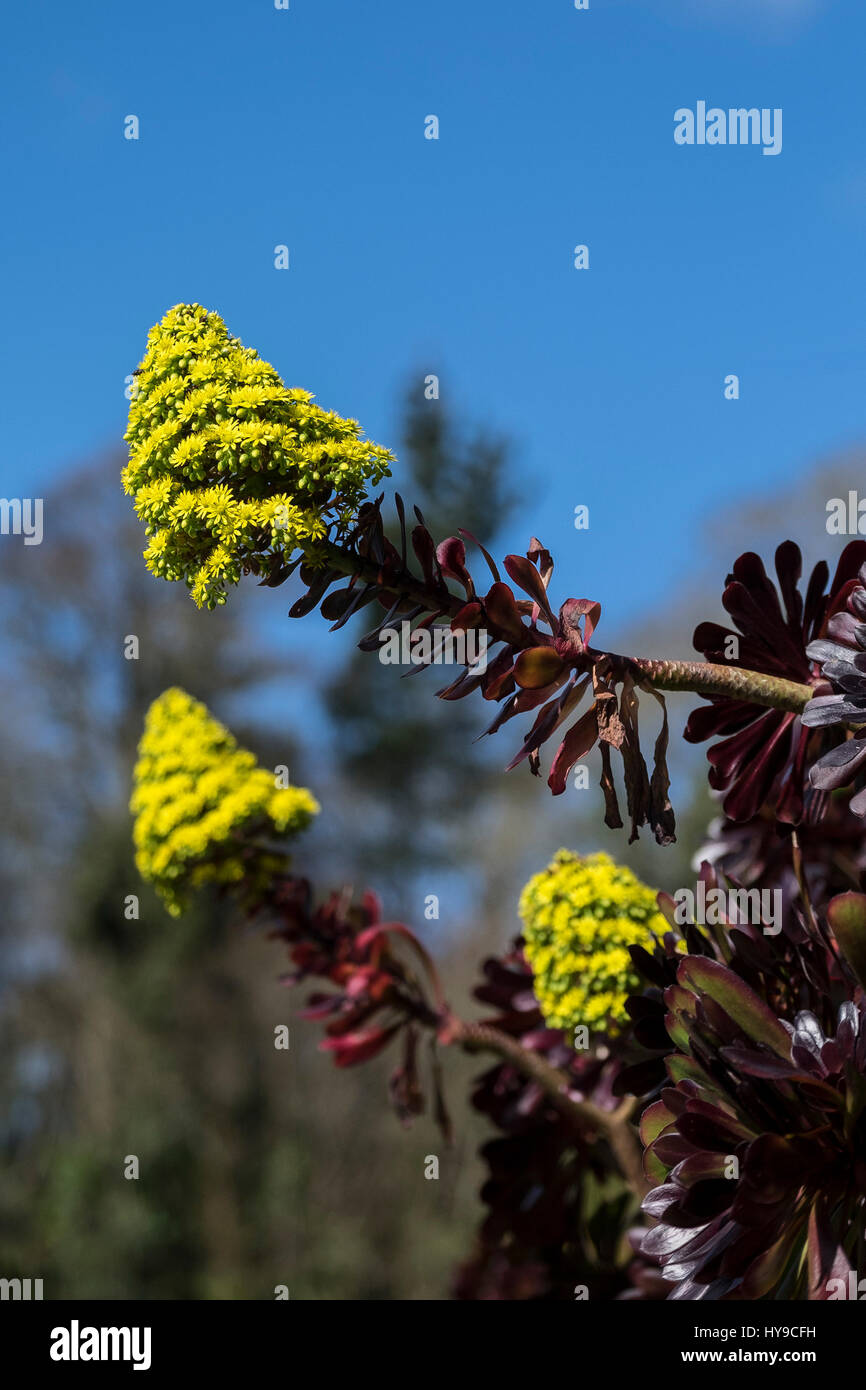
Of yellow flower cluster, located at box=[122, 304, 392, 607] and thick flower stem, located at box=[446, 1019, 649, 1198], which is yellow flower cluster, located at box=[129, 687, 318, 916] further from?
yellow flower cluster, located at box=[122, 304, 392, 607]

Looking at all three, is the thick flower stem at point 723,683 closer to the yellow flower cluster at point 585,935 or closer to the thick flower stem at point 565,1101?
the yellow flower cluster at point 585,935

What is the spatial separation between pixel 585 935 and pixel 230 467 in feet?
1.86

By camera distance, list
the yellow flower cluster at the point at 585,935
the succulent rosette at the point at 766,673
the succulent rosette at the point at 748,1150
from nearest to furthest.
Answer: the succulent rosette at the point at 748,1150, the succulent rosette at the point at 766,673, the yellow flower cluster at the point at 585,935

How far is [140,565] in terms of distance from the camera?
804 centimetres

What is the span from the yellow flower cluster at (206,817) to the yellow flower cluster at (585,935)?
30cm

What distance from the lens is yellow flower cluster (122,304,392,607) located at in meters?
0.72

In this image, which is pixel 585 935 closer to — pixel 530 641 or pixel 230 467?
pixel 530 641

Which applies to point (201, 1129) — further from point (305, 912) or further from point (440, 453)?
point (305, 912)

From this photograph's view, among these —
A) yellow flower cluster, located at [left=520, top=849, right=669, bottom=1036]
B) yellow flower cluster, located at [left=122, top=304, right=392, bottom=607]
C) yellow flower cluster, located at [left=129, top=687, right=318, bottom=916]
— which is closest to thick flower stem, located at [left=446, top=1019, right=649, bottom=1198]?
yellow flower cluster, located at [left=520, top=849, right=669, bottom=1036]

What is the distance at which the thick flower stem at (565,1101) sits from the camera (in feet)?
3.99

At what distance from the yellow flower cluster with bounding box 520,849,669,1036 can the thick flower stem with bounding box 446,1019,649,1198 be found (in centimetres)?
14

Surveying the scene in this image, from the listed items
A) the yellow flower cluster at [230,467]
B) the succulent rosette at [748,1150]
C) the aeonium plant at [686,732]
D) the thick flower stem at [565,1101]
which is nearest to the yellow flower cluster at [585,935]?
the aeonium plant at [686,732]

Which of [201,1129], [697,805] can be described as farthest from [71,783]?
[697,805]

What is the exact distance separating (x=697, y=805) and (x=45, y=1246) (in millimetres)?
5630
